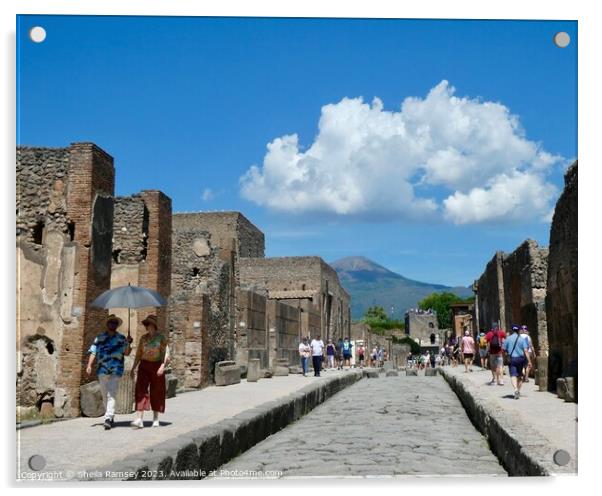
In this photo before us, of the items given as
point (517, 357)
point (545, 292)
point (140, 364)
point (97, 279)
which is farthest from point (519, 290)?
point (140, 364)

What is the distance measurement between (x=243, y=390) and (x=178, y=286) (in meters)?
4.86

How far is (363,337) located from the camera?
56.3 meters

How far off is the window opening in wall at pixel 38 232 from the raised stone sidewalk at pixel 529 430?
6077mm

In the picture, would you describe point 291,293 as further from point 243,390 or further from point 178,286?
point 243,390

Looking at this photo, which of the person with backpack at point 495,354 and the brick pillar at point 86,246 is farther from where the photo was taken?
the person with backpack at point 495,354

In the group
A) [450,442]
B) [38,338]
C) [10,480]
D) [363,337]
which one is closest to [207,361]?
[38,338]

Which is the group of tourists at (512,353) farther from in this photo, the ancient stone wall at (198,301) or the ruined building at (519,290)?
the ancient stone wall at (198,301)

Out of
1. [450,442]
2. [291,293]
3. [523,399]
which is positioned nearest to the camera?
[450,442]

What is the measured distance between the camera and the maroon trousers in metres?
9.04

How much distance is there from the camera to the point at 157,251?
14289 mm

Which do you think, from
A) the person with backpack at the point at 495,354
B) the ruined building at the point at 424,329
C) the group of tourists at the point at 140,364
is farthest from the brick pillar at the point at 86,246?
the ruined building at the point at 424,329

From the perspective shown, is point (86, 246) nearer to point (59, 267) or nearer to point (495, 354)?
point (59, 267)

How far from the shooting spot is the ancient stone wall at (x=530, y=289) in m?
19.1

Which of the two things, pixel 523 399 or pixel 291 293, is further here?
pixel 291 293
